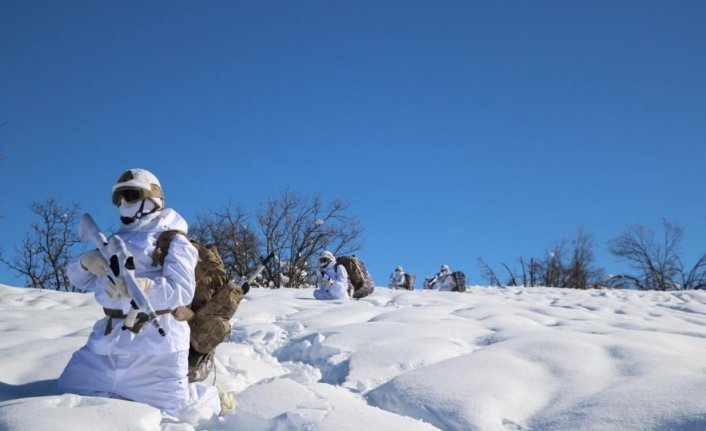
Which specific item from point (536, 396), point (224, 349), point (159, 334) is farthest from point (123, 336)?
point (536, 396)

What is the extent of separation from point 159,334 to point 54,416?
72cm

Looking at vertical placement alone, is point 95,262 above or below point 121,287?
above

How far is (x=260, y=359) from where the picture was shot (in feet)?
16.5

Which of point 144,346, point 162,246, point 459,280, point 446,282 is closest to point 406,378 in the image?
point 144,346

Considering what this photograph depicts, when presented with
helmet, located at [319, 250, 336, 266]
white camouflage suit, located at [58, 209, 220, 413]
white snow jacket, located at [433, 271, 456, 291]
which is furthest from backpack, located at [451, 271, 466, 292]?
white camouflage suit, located at [58, 209, 220, 413]

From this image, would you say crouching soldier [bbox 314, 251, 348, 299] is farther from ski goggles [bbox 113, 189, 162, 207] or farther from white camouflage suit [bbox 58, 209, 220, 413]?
ski goggles [bbox 113, 189, 162, 207]

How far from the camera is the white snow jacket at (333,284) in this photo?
10672 millimetres

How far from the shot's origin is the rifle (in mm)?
2615

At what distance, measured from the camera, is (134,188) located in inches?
119

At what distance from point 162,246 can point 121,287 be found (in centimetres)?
42

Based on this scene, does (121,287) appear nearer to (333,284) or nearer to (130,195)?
(130,195)

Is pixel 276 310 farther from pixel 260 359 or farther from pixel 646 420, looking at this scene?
pixel 646 420

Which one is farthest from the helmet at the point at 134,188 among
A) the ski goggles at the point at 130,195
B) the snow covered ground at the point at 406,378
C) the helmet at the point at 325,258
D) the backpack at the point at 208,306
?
the helmet at the point at 325,258

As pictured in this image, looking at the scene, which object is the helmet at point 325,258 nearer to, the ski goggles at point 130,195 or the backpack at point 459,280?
the backpack at point 459,280
